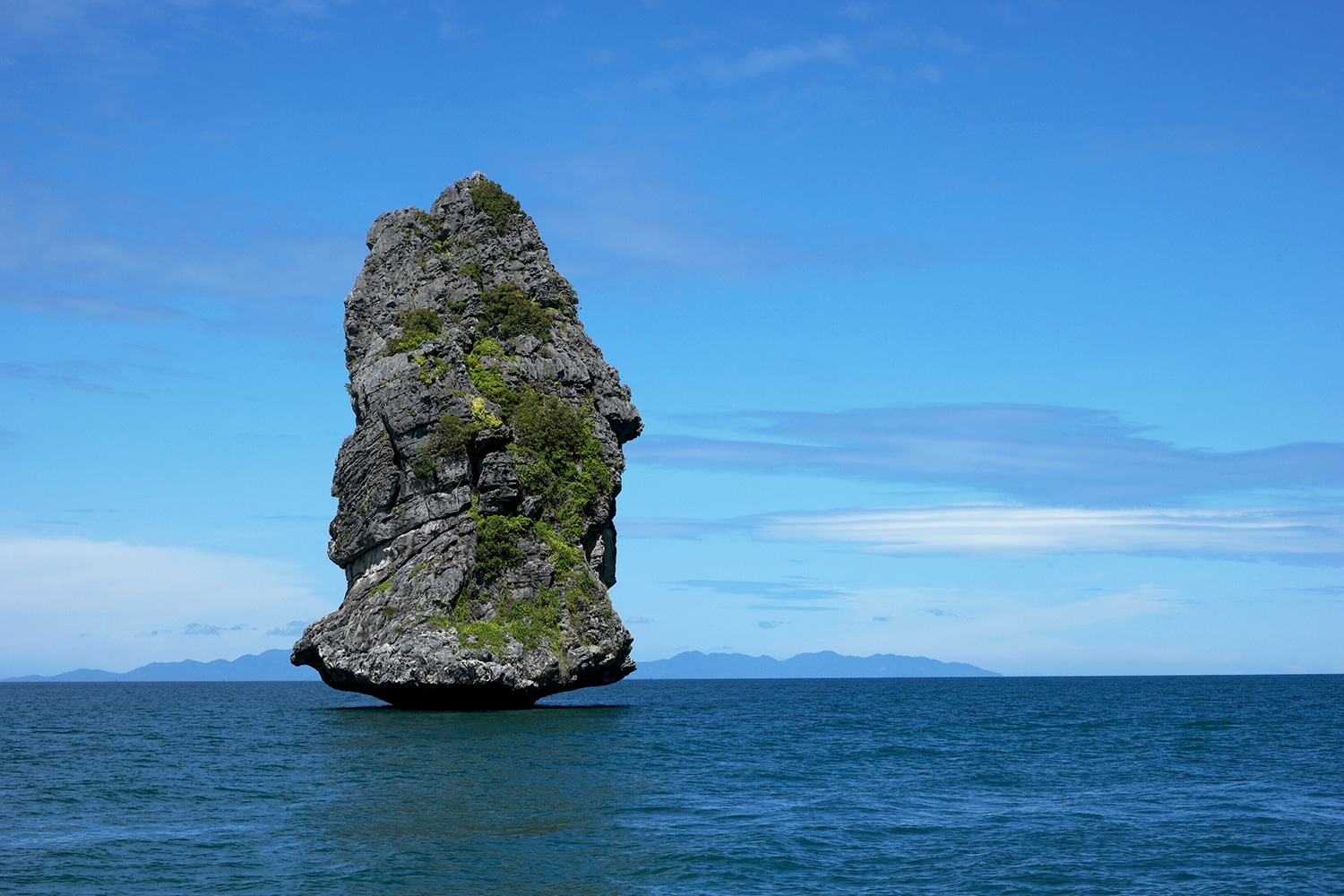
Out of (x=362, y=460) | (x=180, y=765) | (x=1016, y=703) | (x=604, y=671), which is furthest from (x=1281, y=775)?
(x=1016, y=703)

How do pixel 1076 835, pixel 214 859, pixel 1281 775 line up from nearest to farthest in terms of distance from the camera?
pixel 214 859, pixel 1076 835, pixel 1281 775

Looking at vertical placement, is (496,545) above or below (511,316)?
below

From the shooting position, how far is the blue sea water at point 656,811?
75.0 feet

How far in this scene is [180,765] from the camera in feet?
137

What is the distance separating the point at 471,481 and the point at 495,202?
71.3 ft

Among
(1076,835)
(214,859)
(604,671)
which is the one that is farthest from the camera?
(604,671)

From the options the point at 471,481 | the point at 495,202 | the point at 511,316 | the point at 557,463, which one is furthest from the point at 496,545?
the point at 495,202

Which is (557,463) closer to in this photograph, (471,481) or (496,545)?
(471,481)

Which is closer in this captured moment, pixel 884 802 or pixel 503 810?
pixel 503 810

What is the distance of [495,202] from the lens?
75188mm

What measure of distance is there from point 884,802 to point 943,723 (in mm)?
35930

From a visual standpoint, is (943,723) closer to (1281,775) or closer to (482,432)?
(1281,775)

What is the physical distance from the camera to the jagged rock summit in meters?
59.1

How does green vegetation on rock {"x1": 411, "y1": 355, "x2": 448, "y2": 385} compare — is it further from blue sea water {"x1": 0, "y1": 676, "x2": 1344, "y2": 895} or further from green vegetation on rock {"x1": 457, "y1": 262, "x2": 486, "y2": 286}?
Answer: blue sea water {"x1": 0, "y1": 676, "x2": 1344, "y2": 895}
